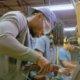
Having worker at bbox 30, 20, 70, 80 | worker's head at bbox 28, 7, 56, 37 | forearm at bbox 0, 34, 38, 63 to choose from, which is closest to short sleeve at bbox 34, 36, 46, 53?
worker at bbox 30, 20, 70, 80

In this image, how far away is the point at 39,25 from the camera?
3.13 feet

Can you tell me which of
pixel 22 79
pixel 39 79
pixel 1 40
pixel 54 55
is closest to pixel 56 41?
pixel 54 55

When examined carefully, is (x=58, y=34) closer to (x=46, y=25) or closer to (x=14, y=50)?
(x=46, y=25)

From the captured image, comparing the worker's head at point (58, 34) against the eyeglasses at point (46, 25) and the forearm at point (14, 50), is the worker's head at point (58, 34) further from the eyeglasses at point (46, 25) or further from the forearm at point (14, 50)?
the forearm at point (14, 50)

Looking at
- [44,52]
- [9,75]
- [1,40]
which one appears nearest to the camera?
[1,40]

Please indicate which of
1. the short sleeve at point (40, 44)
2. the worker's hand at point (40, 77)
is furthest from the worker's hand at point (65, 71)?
the short sleeve at point (40, 44)

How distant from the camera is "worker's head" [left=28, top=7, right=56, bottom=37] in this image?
0.95 metres

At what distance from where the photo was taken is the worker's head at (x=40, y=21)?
3.12ft

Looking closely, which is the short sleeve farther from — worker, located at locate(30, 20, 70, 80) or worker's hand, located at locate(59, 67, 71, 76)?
worker's hand, located at locate(59, 67, 71, 76)

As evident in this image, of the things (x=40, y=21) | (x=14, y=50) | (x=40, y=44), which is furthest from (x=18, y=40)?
(x=40, y=44)

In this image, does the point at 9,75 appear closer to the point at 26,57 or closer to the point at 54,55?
the point at 26,57

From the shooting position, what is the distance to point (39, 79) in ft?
3.12

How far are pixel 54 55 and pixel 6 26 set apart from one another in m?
0.56

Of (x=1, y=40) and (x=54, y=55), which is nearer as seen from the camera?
(x=1, y=40)
